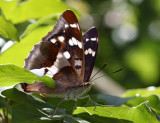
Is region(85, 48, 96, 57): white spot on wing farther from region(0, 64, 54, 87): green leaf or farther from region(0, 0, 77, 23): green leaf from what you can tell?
region(0, 64, 54, 87): green leaf

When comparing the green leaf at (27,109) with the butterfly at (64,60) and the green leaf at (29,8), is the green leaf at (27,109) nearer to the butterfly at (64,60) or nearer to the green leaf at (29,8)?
the butterfly at (64,60)

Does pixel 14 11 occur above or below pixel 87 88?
above

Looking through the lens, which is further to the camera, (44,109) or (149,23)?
(149,23)

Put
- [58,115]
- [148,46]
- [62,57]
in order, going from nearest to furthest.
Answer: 1. [58,115]
2. [62,57]
3. [148,46]

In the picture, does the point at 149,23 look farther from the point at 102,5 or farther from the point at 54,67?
the point at 54,67

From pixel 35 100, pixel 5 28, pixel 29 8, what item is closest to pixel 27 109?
pixel 35 100

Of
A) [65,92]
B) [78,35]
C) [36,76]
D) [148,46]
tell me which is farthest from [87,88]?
[148,46]

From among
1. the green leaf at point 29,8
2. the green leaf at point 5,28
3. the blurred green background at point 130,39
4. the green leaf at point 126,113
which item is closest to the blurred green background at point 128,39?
the blurred green background at point 130,39
